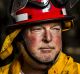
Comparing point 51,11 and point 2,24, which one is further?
point 2,24

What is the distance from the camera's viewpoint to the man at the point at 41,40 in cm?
340

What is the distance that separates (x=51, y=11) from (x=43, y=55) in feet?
1.04

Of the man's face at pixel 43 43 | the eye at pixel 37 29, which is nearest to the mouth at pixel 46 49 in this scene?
the man's face at pixel 43 43

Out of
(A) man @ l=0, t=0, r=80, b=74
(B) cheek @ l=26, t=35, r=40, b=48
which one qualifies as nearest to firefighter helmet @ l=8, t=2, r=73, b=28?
(A) man @ l=0, t=0, r=80, b=74

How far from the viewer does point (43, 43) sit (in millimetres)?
3391

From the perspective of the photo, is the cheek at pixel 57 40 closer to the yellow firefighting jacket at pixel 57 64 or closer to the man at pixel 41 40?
the man at pixel 41 40

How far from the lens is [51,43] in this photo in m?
3.40

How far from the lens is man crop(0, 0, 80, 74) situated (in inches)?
134

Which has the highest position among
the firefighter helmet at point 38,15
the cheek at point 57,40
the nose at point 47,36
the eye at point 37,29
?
the firefighter helmet at point 38,15

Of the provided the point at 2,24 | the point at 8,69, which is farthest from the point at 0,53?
the point at 2,24

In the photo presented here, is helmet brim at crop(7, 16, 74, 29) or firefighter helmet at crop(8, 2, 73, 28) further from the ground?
firefighter helmet at crop(8, 2, 73, 28)

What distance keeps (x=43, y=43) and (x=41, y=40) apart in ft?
0.08

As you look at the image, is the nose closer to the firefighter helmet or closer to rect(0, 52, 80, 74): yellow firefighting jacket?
the firefighter helmet

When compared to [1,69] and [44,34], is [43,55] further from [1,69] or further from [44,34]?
[1,69]
